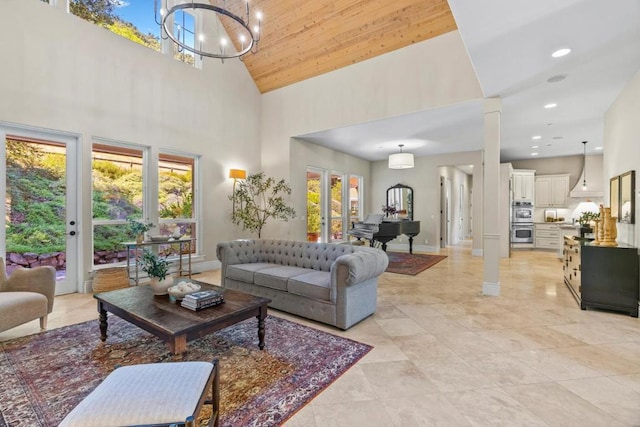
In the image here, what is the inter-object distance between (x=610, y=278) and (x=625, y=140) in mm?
1949

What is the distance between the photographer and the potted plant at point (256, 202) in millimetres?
6461

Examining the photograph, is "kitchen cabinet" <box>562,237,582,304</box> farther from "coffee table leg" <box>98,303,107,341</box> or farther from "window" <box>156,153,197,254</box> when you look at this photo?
"window" <box>156,153,197,254</box>

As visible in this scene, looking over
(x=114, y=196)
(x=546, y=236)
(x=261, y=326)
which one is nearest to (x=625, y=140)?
(x=261, y=326)

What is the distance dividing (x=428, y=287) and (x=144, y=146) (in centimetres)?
541

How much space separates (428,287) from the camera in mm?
4773

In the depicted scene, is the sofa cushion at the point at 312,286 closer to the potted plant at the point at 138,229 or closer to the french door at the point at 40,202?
the potted plant at the point at 138,229

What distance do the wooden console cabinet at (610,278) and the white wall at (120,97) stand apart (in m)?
5.99

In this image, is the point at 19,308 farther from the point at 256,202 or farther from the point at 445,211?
the point at 445,211

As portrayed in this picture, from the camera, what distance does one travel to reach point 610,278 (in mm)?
3572

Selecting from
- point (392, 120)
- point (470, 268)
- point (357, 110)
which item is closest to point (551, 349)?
point (470, 268)

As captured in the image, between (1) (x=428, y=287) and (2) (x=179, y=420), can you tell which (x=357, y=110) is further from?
(2) (x=179, y=420)

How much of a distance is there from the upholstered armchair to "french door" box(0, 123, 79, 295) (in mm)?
1167

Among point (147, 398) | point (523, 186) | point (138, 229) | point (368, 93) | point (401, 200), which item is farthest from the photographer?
point (401, 200)

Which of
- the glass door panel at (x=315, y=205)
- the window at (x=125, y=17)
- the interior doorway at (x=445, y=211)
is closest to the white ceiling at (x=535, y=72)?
the glass door panel at (x=315, y=205)
